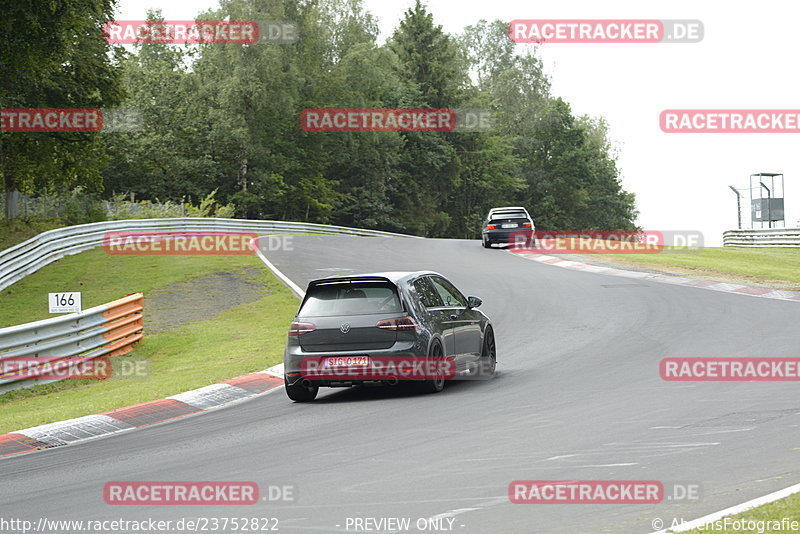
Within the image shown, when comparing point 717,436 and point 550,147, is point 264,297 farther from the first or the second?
point 550,147

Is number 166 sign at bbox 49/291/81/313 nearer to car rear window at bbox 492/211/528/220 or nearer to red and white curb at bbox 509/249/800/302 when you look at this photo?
red and white curb at bbox 509/249/800/302

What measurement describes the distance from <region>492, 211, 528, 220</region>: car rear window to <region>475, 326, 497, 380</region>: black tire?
2708cm

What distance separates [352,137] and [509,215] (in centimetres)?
3681

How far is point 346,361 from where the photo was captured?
11.8m

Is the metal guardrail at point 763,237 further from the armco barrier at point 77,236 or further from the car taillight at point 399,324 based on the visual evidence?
the car taillight at point 399,324

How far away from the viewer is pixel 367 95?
77.8 meters

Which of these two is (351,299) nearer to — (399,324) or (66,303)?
(399,324)

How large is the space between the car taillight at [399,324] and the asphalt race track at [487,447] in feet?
2.81

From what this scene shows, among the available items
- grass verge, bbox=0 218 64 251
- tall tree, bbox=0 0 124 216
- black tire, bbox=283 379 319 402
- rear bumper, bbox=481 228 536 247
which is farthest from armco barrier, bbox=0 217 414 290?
black tire, bbox=283 379 319 402

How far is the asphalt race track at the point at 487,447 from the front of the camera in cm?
660

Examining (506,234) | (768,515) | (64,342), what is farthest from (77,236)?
(768,515)

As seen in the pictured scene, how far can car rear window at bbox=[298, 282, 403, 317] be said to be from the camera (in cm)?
1195

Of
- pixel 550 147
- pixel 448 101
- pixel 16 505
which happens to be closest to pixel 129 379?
pixel 16 505

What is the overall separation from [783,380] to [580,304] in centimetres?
942
